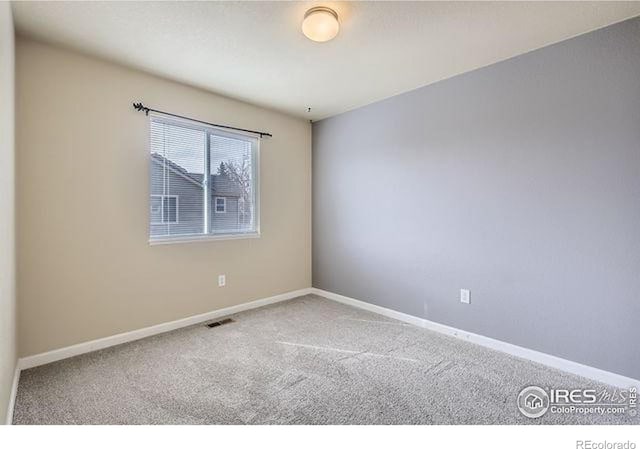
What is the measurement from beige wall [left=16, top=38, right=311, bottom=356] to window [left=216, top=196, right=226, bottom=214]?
0.36 meters

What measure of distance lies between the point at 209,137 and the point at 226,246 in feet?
3.86

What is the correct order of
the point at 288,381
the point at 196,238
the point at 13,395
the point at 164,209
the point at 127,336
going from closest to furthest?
the point at 13,395, the point at 288,381, the point at 127,336, the point at 164,209, the point at 196,238

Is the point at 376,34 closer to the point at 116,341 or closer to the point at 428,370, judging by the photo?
the point at 428,370

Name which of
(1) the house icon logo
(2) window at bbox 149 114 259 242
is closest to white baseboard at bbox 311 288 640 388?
(1) the house icon logo

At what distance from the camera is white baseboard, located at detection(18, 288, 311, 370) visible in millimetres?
2295

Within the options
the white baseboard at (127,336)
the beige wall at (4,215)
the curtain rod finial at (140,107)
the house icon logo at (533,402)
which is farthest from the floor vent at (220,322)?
the house icon logo at (533,402)

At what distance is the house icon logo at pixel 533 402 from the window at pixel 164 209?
3087mm

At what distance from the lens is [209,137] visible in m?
3.29

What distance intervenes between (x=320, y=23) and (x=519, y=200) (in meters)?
1.98

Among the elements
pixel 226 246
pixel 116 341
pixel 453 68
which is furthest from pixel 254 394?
pixel 453 68

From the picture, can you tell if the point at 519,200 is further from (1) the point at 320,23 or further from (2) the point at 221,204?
(2) the point at 221,204

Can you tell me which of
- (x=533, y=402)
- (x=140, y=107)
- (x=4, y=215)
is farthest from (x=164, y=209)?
(x=533, y=402)

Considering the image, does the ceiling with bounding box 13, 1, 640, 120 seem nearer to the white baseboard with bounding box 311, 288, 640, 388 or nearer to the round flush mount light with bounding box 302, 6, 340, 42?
the round flush mount light with bounding box 302, 6, 340, 42

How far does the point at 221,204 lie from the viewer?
3.41 meters
